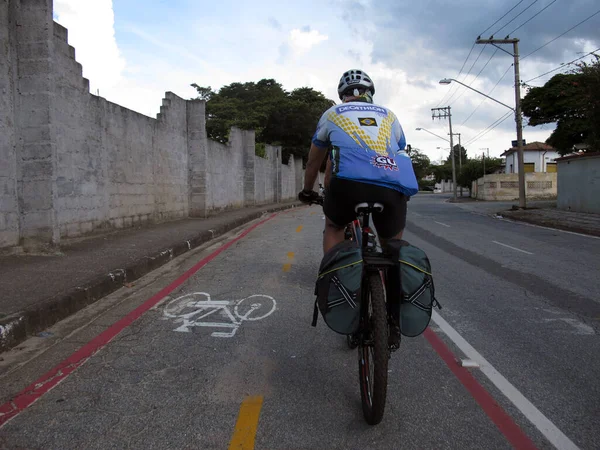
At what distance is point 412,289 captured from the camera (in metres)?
Result: 2.86

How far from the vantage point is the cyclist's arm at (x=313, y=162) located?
341 centimetres

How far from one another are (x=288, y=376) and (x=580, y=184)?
887 inches

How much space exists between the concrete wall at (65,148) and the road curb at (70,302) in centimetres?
170

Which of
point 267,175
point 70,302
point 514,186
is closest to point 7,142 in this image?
point 70,302

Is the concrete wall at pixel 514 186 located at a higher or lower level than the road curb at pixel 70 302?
higher

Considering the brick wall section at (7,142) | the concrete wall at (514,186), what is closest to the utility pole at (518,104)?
the concrete wall at (514,186)

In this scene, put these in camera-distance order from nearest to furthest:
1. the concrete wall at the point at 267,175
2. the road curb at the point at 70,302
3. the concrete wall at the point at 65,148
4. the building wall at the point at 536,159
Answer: the road curb at the point at 70,302 → the concrete wall at the point at 65,148 → the concrete wall at the point at 267,175 → the building wall at the point at 536,159

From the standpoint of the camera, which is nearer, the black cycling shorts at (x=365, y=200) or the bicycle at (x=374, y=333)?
the bicycle at (x=374, y=333)

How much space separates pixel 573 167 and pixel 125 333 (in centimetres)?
2312

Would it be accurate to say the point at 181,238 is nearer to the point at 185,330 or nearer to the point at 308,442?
the point at 185,330

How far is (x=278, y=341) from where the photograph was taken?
14.4 feet

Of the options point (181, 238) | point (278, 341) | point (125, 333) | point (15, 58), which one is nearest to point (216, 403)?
point (278, 341)

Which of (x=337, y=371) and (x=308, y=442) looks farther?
(x=337, y=371)

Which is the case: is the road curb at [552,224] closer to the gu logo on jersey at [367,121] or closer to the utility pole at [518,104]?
the utility pole at [518,104]
